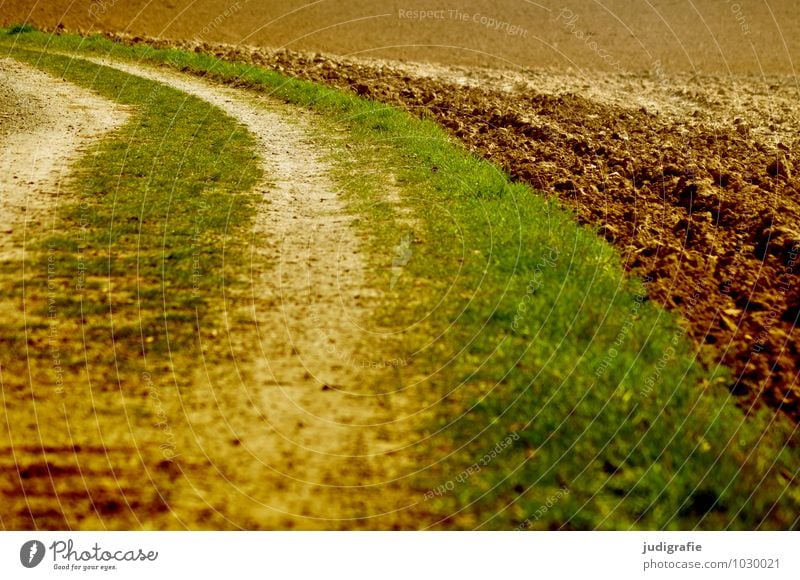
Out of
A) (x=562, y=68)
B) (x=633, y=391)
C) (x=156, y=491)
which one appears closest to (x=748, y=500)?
(x=633, y=391)

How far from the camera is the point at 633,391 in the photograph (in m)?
6.84

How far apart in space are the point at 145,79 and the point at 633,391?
1837 centimetres
